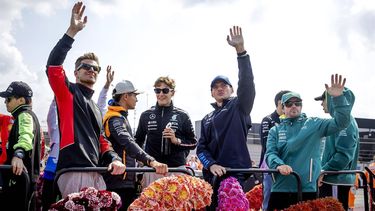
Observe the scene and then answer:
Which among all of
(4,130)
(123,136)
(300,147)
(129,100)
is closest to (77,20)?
(123,136)

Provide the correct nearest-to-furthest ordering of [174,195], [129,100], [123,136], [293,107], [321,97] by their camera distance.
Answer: [174,195], [123,136], [293,107], [129,100], [321,97]

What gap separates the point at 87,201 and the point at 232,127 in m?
1.76

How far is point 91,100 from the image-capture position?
3852 millimetres

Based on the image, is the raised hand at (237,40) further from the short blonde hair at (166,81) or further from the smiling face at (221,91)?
the short blonde hair at (166,81)

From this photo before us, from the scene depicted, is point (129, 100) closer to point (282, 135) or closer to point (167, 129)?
point (167, 129)

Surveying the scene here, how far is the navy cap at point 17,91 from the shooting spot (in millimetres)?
4758

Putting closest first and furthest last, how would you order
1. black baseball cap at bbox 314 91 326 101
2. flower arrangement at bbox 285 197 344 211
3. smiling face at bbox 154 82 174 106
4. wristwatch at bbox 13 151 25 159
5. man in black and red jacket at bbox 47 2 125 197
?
man in black and red jacket at bbox 47 2 125 197
flower arrangement at bbox 285 197 344 211
wristwatch at bbox 13 151 25 159
smiling face at bbox 154 82 174 106
black baseball cap at bbox 314 91 326 101

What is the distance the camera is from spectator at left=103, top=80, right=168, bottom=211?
4.10 meters

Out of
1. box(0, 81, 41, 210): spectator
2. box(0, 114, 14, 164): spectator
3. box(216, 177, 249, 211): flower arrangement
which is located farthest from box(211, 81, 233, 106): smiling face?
box(0, 114, 14, 164): spectator

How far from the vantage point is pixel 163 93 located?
525 centimetres

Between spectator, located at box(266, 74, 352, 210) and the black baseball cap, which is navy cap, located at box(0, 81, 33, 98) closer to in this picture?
spectator, located at box(266, 74, 352, 210)

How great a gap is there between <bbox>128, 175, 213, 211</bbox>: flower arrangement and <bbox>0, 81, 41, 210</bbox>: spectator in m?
1.47

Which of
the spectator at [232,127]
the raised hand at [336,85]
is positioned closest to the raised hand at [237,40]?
the spectator at [232,127]

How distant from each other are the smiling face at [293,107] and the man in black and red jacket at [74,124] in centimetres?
203
